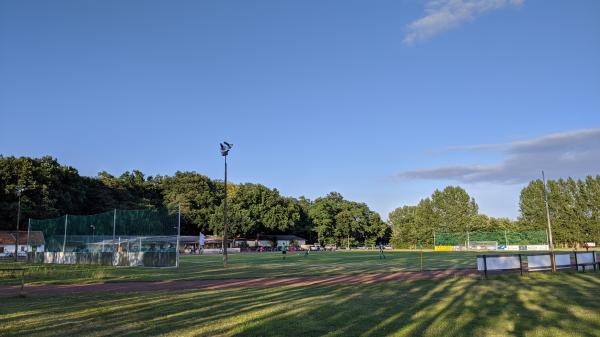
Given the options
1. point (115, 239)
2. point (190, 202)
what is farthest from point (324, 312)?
point (190, 202)

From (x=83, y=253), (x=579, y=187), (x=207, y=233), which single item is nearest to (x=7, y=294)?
(x=83, y=253)

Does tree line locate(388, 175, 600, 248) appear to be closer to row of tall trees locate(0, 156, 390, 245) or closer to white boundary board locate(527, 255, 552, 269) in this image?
row of tall trees locate(0, 156, 390, 245)

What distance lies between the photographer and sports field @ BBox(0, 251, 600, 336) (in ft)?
28.5

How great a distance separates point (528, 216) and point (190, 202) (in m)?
70.3

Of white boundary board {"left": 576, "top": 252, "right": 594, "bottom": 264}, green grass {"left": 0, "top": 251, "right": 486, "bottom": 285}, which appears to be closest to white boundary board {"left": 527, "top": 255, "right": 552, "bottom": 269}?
white boundary board {"left": 576, "top": 252, "right": 594, "bottom": 264}

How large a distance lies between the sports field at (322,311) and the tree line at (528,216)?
58.8 meters

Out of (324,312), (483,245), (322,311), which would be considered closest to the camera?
(324,312)

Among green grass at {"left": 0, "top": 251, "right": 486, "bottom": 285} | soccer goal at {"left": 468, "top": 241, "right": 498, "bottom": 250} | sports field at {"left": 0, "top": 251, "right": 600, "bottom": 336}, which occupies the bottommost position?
soccer goal at {"left": 468, "top": 241, "right": 498, "bottom": 250}

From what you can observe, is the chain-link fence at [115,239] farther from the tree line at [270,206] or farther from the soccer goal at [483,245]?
the soccer goal at [483,245]

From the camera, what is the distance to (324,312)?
35.3ft

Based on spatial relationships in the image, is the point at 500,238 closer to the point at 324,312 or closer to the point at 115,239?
→ the point at 115,239

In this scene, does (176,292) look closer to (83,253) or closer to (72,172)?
(83,253)

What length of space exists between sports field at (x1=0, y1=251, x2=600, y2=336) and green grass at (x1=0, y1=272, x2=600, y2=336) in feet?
0.07

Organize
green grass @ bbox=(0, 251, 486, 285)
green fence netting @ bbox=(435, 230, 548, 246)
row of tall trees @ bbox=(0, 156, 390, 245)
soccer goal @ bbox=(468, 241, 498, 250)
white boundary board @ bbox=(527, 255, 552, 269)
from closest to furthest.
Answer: white boundary board @ bbox=(527, 255, 552, 269)
green grass @ bbox=(0, 251, 486, 285)
row of tall trees @ bbox=(0, 156, 390, 245)
green fence netting @ bbox=(435, 230, 548, 246)
soccer goal @ bbox=(468, 241, 498, 250)
